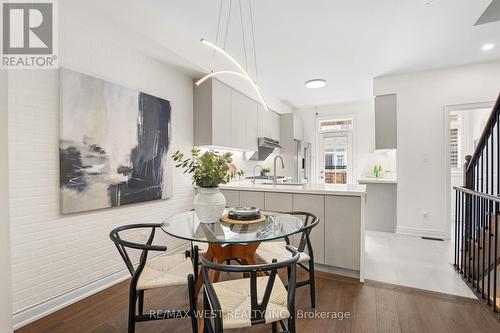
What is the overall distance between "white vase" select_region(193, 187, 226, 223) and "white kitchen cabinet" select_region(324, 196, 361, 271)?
1.42 m

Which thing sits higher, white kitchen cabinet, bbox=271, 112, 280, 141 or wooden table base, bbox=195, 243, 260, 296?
white kitchen cabinet, bbox=271, 112, 280, 141

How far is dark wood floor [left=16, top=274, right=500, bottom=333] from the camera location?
1809mm

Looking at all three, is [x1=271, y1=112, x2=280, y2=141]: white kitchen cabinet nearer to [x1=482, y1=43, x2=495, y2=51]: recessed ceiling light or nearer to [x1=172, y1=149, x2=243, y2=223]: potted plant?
[x1=482, y1=43, x2=495, y2=51]: recessed ceiling light

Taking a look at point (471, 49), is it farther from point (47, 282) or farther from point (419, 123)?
point (47, 282)

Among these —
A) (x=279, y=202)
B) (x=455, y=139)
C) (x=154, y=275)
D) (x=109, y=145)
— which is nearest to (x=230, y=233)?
(x=154, y=275)

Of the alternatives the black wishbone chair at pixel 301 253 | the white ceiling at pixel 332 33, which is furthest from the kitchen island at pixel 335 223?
the white ceiling at pixel 332 33

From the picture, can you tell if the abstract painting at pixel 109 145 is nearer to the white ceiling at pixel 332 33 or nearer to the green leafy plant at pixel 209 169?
the white ceiling at pixel 332 33

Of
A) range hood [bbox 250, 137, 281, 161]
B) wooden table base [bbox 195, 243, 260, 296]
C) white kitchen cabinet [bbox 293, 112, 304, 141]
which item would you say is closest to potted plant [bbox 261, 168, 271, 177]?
range hood [bbox 250, 137, 281, 161]

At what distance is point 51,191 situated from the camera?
200 centimetres

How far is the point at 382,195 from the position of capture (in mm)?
4504

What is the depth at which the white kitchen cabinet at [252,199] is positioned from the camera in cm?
316

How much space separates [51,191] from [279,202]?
2249 mm

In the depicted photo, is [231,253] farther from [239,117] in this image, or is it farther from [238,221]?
[239,117]

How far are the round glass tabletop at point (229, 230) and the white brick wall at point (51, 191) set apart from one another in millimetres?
942
